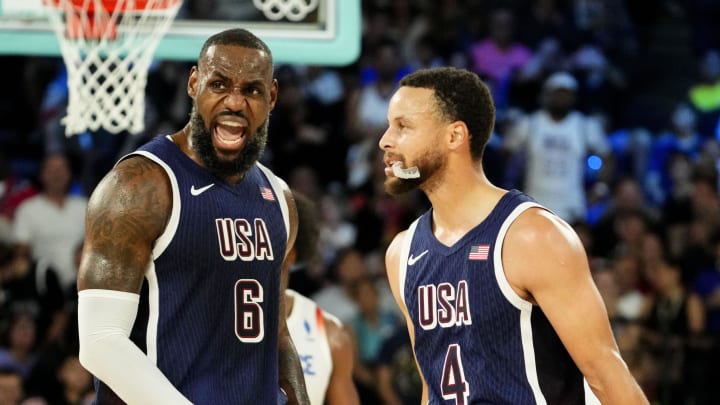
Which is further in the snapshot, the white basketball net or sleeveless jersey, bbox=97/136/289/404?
the white basketball net

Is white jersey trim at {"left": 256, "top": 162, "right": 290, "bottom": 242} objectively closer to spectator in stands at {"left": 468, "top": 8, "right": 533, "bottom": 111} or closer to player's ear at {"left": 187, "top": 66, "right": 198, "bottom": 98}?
player's ear at {"left": 187, "top": 66, "right": 198, "bottom": 98}

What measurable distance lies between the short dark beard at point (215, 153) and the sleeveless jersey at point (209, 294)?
39 millimetres

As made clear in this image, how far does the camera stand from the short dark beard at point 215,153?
14.0ft

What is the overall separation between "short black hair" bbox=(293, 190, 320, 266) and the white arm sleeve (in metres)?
1.95

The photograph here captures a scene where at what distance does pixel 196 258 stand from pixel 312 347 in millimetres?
1886

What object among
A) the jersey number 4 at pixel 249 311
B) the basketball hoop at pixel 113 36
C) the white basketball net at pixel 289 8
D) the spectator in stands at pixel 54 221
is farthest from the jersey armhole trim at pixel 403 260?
the spectator in stands at pixel 54 221

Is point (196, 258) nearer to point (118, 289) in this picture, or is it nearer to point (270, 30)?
point (118, 289)

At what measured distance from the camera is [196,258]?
411 cm

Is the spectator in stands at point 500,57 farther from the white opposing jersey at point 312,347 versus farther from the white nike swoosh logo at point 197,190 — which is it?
the white nike swoosh logo at point 197,190

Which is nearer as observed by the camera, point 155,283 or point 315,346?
point 155,283

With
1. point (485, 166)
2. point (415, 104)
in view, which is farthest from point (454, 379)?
point (485, 166)

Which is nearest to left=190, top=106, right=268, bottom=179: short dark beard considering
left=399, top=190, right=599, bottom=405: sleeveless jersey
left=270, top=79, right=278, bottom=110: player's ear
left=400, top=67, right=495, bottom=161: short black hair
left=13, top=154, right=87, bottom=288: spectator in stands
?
left=270, top=79, right=278, bottom=110: player's ear

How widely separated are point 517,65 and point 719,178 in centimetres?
260

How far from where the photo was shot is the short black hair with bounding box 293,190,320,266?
19.1 ft
